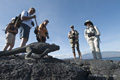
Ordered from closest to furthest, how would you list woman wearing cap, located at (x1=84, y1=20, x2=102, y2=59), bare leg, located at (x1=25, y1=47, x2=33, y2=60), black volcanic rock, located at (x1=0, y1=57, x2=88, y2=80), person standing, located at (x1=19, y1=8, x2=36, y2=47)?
black volcanic rock, located at (x1=0, y1=57, x2=88, y2=80), bare leg, located at (x1=25, y1=47, x2=33, y2=60), person standing, located at (x1=19, y1=8, x2=36, y2=47), woman wearing cap, located at (x1=84, y1=20, x2=102, y2=59)

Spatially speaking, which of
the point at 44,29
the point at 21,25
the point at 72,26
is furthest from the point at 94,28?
the point at 21,25

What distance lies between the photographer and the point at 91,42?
7.80m

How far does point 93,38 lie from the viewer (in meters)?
7.80

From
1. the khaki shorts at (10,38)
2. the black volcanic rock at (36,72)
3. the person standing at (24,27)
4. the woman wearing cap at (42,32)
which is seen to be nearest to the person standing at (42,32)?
the woman wearing cap at (42,32)

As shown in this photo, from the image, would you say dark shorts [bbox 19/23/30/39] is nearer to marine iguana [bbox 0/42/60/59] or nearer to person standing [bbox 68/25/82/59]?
marine iguana [bbox 0/42/60/59]

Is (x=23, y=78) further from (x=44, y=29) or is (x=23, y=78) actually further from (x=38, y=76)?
(x=44, y=29)

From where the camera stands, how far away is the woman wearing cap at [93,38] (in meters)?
7.43

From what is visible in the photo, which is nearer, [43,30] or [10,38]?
[10,38]

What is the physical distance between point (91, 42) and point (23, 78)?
20.3ft

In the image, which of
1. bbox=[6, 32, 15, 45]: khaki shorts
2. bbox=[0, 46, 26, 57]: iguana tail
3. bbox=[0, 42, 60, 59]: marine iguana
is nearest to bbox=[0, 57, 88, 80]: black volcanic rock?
bbox=[0, 42, 60, 59]: marine iguana

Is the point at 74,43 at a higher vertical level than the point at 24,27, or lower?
lower

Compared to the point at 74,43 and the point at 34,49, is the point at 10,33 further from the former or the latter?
the point at 74,43

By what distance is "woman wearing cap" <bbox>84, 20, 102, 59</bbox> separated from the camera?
7.43 meters

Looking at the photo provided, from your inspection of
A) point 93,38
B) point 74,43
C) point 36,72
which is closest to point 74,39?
point 74,43
